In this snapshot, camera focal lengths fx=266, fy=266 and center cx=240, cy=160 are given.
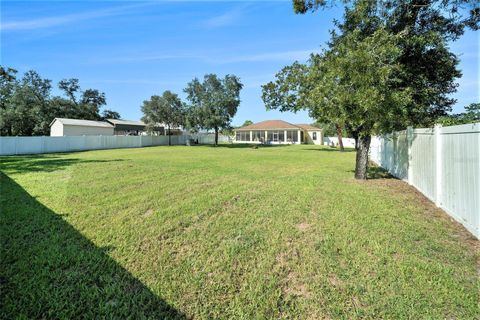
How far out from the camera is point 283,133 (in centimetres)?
4597

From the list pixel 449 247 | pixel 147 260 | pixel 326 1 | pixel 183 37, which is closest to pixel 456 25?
pixel 326 1

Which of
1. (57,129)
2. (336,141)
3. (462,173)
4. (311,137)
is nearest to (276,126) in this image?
(311,137)

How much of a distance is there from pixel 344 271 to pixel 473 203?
2339 mm

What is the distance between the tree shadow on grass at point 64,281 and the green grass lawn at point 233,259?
0.04ft

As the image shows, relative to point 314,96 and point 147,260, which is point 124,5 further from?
point 147,260

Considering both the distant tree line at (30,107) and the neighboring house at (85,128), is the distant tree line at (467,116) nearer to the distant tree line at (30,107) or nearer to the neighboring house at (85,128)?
the neighboring house at (85,128)

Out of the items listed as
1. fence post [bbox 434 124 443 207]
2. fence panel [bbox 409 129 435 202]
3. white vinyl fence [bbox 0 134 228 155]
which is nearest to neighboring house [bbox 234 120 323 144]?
white vinyl fence [bbox 0 134 228 155]

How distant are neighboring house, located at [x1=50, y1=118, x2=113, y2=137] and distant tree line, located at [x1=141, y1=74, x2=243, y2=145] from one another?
19.5ft

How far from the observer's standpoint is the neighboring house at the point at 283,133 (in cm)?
4509

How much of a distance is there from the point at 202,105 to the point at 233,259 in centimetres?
3367

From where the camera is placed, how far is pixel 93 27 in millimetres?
9562

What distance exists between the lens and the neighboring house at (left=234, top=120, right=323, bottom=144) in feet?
148

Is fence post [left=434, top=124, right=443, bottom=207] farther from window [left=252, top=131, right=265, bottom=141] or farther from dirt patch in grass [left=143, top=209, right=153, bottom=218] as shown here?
window [left=252, top=131, right=265, bottom=141]

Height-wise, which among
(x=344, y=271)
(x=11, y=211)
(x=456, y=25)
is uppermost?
(x=456, y=25)
